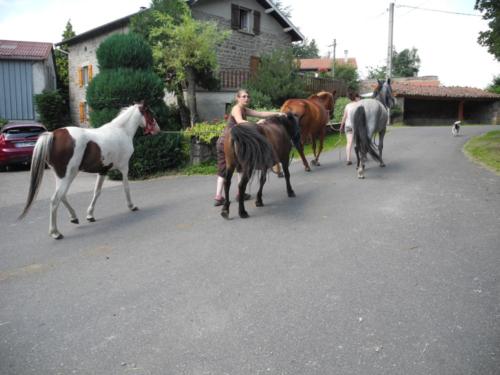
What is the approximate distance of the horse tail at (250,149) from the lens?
5461 millimetres

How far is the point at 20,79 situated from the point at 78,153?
21.6 m

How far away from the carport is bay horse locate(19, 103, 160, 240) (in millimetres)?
28351

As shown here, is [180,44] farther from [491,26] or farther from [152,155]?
[491,26]

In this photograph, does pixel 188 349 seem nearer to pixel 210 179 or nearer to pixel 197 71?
pixel 210 179

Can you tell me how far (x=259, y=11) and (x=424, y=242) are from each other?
21.7 metres

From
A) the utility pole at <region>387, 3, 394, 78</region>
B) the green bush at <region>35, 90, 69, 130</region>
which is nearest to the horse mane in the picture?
the green bush at <region>35, 90, 69, 130</region>

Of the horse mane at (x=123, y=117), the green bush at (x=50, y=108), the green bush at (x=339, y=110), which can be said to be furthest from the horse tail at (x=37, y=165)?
the green bush at (x=50, y=108)

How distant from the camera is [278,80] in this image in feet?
52.2

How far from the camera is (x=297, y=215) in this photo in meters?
6.23

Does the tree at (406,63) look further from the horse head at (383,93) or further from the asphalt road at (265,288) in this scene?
the asphalt road at (265,288)

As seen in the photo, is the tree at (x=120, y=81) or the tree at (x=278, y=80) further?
the tree at (x=278, y=80)

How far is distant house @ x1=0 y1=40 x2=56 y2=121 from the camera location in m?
22.8

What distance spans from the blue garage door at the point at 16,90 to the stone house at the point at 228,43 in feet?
9.98

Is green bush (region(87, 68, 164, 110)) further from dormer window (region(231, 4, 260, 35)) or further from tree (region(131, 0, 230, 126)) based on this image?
dormer window (region(231, 4, 260, 35))
